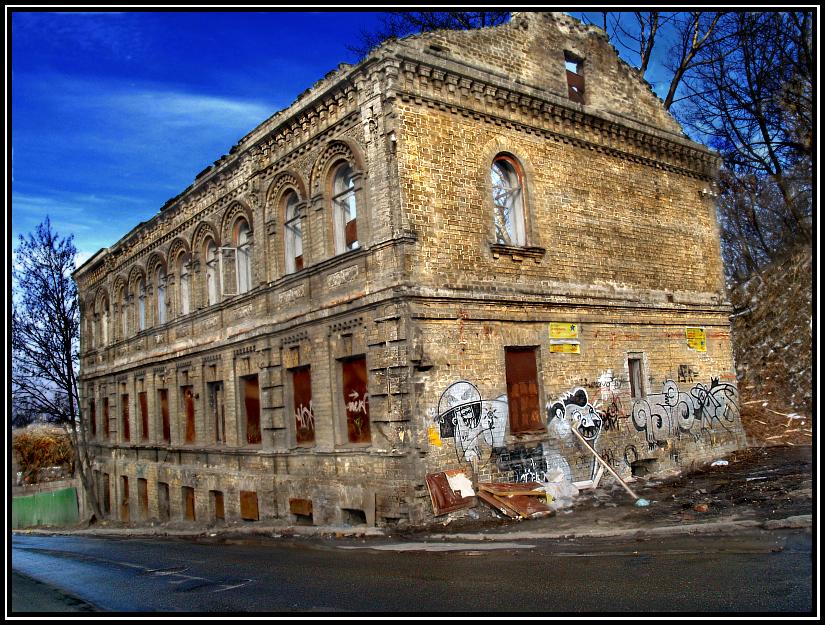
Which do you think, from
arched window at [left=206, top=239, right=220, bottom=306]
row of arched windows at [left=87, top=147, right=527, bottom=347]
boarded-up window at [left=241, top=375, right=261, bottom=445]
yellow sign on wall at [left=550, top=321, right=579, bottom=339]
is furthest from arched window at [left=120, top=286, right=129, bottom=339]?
yellow sign on wall at [left=550, top=321, right=579, bottom=339]

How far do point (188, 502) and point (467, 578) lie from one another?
14.0 meters

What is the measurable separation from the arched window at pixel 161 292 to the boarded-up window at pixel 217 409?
167 inches

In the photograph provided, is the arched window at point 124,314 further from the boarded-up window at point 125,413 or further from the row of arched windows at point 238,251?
the boarded-up window at point 125,413

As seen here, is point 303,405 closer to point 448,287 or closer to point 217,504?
point 448,287

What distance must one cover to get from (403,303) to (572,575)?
575 centimetres

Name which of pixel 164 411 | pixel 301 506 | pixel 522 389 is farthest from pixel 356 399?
pixel 164 411

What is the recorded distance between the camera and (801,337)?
13.8ft

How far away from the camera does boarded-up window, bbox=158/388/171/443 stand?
72.8 ft

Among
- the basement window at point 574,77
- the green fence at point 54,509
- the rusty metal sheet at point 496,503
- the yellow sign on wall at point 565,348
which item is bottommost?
the green fence at point 54,509

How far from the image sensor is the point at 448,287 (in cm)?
1307

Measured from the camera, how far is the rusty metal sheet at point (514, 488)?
12.7m

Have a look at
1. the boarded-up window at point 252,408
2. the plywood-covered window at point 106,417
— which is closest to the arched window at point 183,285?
the boarded-up window at point 252,408

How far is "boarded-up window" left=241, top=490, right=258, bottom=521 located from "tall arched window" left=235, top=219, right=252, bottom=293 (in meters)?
5.03

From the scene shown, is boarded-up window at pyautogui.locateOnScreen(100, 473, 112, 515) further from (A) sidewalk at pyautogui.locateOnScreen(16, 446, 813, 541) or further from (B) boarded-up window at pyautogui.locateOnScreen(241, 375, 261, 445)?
(A) sidewalk at pyautogui.locateOnScreen(16, 446, 813, 541)
